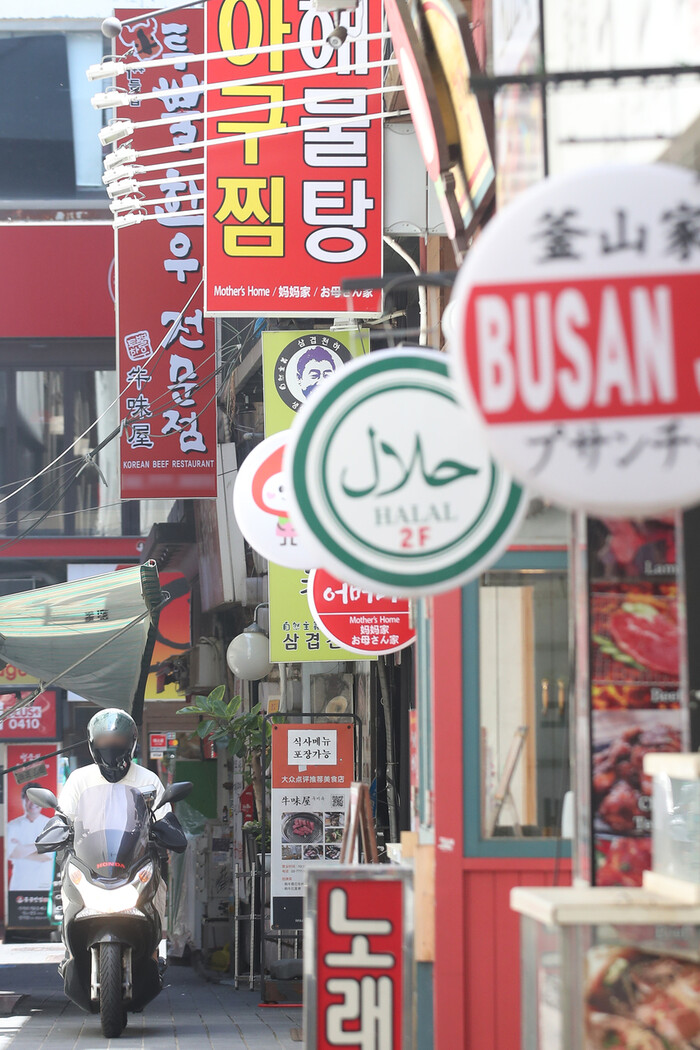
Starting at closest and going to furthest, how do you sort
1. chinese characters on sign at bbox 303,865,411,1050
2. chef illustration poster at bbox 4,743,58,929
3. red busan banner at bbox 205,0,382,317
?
chinese characters on sign at bbox 303,865,411,1050 < red busan banner at bbox 205,0,382,317 < chef illustration poster at bbox 4,743,58,929

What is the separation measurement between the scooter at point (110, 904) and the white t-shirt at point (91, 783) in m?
0.20

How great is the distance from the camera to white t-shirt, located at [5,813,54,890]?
21.1 m

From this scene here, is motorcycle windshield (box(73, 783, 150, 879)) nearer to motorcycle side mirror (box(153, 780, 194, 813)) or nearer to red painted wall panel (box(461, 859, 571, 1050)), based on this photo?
motorcycle side mirror (box(153, 780, 194, 813))

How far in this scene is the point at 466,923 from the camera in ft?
→ 21.5

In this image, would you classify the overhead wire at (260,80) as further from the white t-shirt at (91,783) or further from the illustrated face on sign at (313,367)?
the white t-shirt at (91,783)

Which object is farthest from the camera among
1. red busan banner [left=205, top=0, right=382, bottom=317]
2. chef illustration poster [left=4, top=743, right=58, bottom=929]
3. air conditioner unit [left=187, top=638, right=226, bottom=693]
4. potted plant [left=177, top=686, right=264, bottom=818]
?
air conditioner unit [left=187, top=638, right=226, bottom=693]

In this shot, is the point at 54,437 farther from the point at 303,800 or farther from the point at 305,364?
the point at 305,364

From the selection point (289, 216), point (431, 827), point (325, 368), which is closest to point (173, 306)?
point (325, 368)

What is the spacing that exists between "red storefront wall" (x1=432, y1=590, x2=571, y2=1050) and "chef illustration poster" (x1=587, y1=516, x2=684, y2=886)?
175 cm

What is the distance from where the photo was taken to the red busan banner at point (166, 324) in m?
16.1

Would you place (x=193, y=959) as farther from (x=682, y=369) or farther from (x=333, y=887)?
(x=682, y=369)

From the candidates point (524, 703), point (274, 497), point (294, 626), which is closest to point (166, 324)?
point (294, 626)

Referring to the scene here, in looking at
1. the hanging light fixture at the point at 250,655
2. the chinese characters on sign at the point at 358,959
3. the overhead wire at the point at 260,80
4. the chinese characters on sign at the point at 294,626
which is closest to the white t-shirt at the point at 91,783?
the chinese characters on sign at the point at 294,626

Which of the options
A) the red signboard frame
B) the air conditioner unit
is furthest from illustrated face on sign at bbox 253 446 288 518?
the red signboard frame
